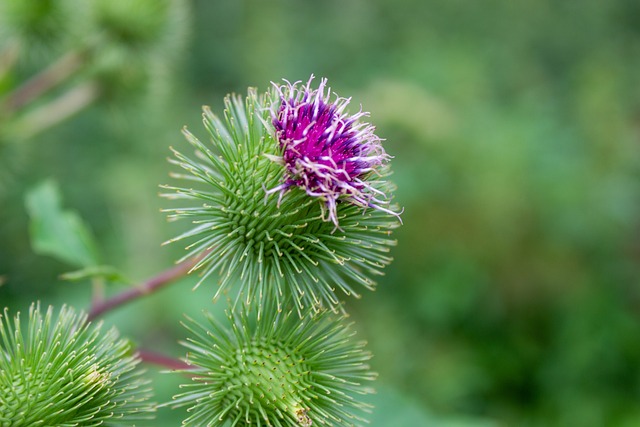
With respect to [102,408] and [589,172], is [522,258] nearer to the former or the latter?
[589,172]

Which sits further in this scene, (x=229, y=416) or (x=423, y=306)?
(x=423, y=306)

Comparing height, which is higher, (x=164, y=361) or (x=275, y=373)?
(x=164, y=361)

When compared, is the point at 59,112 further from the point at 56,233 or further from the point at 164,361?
the point at 164,361

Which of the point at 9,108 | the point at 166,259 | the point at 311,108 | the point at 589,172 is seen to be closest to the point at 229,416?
the point at 311,108

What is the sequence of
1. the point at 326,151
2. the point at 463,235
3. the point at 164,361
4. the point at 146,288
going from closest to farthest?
the point at 326,151 < the point at 164,361 < the point at 146,288 < the point at 463,235

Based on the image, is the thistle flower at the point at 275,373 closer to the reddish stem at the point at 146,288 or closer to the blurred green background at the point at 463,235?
the reddish stem at the point at 146,288

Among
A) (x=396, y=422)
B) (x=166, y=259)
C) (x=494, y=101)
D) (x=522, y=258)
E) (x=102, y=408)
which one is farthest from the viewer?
(x=494, y=101)

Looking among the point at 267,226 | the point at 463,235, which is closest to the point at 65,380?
the point at 267,226
